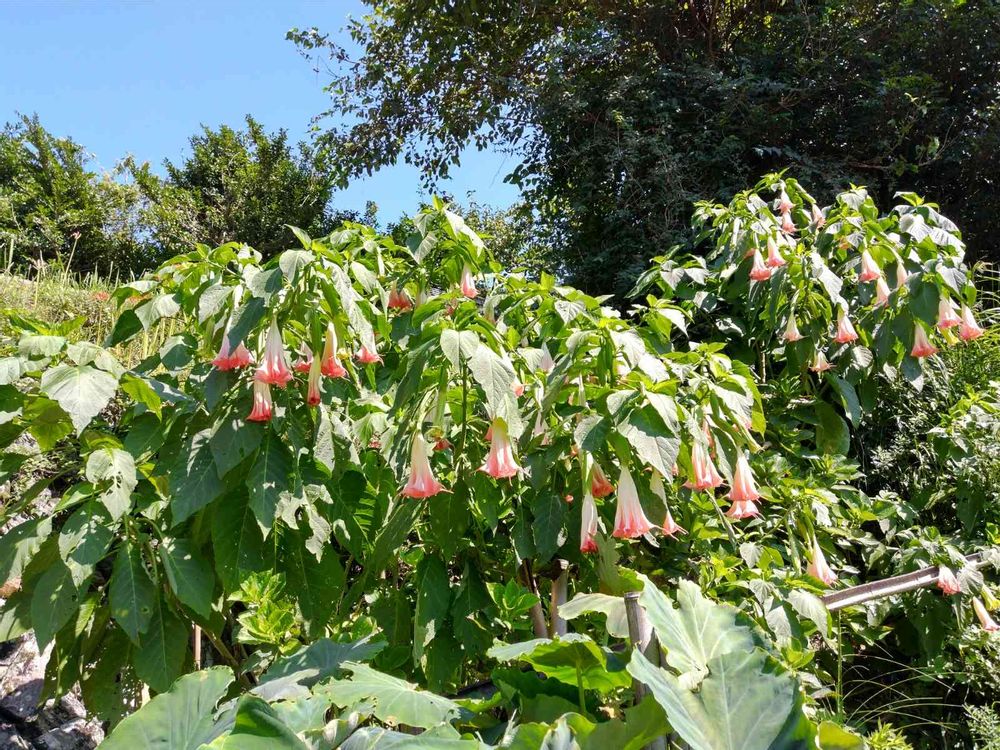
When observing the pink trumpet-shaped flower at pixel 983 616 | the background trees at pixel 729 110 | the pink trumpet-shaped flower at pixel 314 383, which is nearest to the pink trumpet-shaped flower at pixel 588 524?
the pink trumpet-shaped flower at pixel 314 383

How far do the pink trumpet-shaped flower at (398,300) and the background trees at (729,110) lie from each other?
11.4 ft

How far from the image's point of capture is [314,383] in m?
1.73

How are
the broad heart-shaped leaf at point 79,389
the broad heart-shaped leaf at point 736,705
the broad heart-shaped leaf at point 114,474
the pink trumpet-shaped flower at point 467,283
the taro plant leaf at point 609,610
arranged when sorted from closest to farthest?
the broad heart-shaped leaf at point 736,705 → the taro plant leaf at point 609,610 → the broad heart-shaped leaf at point 79,389 → the broad heart-shaped leaf at point 114,474 → the pink trumpet-shaped flower at point 467,283

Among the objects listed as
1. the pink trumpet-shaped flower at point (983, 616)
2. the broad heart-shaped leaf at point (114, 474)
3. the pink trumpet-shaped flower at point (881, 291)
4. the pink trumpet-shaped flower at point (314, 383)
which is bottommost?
the pink trumpet-shaped flower at point (983, 616)

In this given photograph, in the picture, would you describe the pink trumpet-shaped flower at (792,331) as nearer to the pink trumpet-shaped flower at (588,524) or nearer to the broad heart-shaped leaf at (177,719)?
the pink trumpet-shaped flower at (588,524)

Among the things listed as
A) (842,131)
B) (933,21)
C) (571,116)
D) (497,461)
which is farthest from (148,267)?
(497,461)

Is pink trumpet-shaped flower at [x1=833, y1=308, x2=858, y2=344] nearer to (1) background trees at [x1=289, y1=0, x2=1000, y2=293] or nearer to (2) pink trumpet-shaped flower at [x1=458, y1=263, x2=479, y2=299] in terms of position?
(2) pink trumpet-shaped flower at [x1=458, y1=263, x2=479, y2=299]

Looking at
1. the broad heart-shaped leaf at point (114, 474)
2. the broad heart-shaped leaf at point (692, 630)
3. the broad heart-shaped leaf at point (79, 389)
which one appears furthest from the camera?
the broad heart-shaped leaf at point (114, 474)

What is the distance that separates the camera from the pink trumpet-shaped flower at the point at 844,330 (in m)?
2.76

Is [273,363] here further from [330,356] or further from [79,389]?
[79,389]

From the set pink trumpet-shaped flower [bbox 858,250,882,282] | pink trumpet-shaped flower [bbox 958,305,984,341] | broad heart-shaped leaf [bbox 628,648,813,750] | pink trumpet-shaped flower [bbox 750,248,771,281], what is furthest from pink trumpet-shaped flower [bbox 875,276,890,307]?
broad heart-shaped leaf [bbox 628,648,813,750]

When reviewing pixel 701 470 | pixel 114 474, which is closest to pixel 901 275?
pixel 701 470

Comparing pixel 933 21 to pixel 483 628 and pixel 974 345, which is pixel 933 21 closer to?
pixel 974 345

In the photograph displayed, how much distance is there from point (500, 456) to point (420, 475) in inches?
7.2
